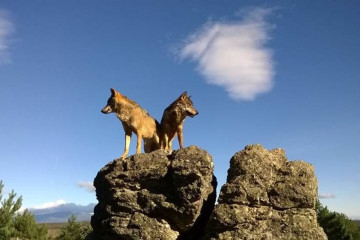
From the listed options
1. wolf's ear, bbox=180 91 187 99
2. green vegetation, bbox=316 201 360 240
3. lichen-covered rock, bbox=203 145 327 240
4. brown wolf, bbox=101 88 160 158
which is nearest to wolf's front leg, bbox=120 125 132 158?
brown wolf, bbox=101 88 160 158

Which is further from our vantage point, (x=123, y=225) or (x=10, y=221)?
(x=10, y=221)

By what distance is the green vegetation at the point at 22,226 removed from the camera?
117 ft

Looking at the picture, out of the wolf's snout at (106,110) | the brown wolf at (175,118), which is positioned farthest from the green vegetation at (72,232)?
the wolf's snout at (106,110)

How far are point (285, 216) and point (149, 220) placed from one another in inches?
210

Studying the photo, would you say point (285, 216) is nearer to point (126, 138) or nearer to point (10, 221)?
point (126, 138)

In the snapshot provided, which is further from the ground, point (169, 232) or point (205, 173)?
point (205, 173)

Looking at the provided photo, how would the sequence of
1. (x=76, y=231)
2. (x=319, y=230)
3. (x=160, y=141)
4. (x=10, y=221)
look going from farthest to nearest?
(x=76, y=231), (x=10, y=221), (x=160, y=141), (x=319, y=230)

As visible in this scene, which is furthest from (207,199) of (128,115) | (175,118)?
(128,115)

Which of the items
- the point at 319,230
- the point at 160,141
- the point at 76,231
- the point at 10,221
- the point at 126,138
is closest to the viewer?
the point at 319,230

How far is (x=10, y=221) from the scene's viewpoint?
35.8 meters

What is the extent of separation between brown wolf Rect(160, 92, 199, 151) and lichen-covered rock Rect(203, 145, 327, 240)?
3.16m

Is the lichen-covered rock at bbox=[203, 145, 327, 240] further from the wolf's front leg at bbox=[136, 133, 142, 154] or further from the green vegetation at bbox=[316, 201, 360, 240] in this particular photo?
the green vegetation at bbox=[316, 201, 360, 240]

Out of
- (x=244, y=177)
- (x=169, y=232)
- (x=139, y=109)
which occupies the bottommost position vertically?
(x=169, y=232)

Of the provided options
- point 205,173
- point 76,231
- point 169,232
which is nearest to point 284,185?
point 205,173
